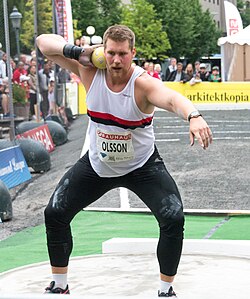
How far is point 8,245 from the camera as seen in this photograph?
8914 mm

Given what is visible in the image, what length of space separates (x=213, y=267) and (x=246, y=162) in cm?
720

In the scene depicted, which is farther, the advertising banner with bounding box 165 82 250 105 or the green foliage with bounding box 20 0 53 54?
the advertising banner with bounding box 165 82 250 105

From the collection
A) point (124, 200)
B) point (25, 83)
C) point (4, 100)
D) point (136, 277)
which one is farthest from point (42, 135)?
point (136, 277)

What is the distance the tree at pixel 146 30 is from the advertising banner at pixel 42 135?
38934 mm

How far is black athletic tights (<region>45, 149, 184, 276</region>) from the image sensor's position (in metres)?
5.79

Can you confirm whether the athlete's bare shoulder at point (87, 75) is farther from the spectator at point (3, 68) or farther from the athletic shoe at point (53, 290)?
the spectator at point (3, 68)

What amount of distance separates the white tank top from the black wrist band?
0.57 ft

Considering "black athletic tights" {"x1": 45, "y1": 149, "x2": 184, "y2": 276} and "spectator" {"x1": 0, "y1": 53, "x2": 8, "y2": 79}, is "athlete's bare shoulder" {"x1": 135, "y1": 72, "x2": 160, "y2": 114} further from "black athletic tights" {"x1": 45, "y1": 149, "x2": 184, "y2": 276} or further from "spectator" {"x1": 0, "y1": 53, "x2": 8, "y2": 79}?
"spectator" {"x1": 0, "y1": 53, "x2": 8, "y2": 79}

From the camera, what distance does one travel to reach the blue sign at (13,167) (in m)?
12.8

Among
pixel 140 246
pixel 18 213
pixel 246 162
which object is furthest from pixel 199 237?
pixel 246 162

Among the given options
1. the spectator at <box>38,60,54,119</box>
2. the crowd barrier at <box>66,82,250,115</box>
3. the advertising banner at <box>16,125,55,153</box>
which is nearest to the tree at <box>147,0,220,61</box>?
the crowd barrier at <box>66,82,250,115</box>

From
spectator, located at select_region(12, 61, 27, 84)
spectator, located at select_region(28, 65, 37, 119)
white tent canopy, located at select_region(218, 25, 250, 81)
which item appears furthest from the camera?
white tent canopy, located at select_region(218, 25, 250, 81)

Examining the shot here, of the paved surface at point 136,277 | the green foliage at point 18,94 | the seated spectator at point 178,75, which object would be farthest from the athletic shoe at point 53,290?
the seated spectator at point 178,75

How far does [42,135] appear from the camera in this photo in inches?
661
